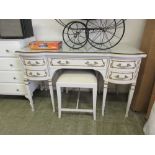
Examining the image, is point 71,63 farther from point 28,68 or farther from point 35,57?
point 28,68

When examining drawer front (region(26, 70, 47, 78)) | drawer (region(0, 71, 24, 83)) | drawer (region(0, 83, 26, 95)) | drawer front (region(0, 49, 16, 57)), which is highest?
drawer front (region(0, 49, 16, 57))

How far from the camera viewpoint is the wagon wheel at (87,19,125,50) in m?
1.84

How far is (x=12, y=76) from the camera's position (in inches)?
71.7

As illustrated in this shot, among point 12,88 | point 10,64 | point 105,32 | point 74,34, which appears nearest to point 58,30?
point 74,34

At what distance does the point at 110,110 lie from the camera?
1.88 m

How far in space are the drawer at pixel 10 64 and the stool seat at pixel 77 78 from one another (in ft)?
1.83

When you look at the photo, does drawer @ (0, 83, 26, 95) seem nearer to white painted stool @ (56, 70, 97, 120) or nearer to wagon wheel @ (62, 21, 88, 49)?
white painted stool @ (56, 70, 97, 120)

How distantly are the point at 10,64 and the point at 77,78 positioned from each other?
849 millimetres

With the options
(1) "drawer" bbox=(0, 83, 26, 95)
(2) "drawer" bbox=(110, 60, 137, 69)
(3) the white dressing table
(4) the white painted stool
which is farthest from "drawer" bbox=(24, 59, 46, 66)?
(2) "drawer" bbox=(110, 60, 137, 69)

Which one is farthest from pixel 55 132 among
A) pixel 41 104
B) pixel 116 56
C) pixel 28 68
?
pixel 116 56

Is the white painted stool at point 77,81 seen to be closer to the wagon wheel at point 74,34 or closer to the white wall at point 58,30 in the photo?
the wagon wheel at point 74,34

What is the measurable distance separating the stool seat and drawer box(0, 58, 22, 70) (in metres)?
0.56

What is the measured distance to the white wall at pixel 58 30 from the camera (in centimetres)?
182
